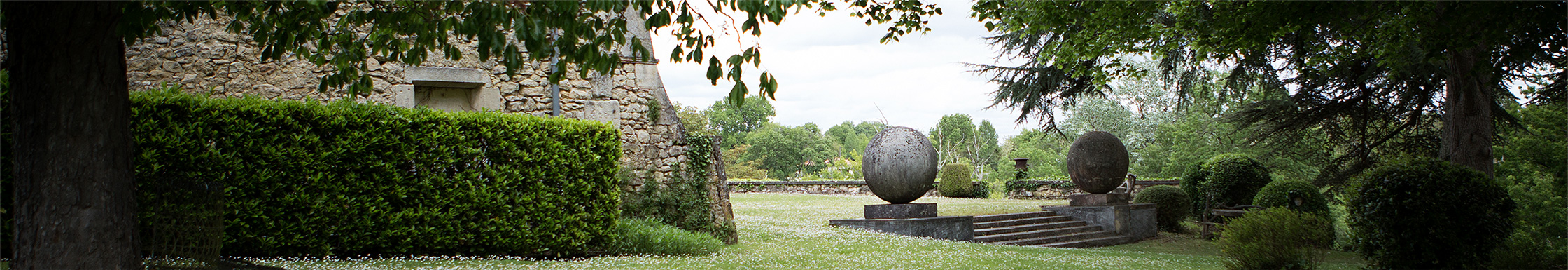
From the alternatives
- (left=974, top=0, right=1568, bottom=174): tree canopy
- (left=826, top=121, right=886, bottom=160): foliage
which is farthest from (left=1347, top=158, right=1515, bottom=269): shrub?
(left=826, top=121, right=886, bottom=160): foliage

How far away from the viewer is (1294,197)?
47.8 feet

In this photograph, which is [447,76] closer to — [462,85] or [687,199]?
[462,85]

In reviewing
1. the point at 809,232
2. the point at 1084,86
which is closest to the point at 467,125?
the point at 809,232

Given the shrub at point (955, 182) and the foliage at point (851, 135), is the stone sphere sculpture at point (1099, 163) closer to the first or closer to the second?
the shrub at point (955, 182)

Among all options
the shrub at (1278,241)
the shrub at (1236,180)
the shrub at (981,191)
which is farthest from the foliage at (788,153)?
the shrub at (1278,241)

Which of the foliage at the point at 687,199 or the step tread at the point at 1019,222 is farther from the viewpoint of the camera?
the step tread at the point at 1019,222

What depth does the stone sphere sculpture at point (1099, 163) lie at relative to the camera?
1576 centimetres

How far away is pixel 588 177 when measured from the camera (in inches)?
331

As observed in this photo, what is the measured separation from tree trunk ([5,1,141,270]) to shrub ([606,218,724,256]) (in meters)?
4.74

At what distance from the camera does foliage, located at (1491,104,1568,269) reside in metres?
7.71

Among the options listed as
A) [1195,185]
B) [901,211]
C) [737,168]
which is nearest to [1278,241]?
[901,211]

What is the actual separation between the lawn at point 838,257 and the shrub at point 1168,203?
1.59 meters

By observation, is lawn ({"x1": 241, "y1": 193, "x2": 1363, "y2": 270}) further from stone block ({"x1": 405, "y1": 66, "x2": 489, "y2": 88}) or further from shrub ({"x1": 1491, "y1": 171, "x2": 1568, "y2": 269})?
stone block ({"x1": 405, "y1": 66, "x2": 489, "y2": 88})

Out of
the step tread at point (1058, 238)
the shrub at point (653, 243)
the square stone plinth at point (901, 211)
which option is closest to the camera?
the shrub at point (653, 243)
